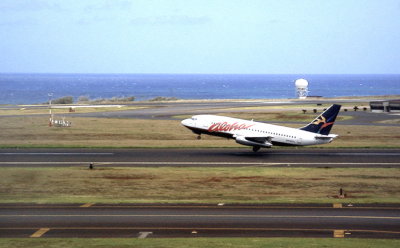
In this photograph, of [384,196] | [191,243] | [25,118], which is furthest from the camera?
[25,118]

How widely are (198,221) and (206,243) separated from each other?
198 inches

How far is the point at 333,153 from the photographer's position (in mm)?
66312

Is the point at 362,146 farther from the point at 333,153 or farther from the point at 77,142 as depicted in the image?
the point at 77,142

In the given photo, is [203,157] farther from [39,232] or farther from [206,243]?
[206,243]

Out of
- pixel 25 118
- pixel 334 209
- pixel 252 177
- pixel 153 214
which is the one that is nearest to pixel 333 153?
pixel 252 177

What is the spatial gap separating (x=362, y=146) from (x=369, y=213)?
3858cm

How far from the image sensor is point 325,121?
63.9m

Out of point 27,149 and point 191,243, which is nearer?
point 191,243

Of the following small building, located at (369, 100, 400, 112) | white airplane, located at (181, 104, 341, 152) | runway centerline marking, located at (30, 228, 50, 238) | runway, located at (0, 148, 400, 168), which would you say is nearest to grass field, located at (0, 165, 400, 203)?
runway, located at (0, 148, 400, 168)

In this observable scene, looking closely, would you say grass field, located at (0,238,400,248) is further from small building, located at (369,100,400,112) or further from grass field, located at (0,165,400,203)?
small building, located at (369,100,400,112)

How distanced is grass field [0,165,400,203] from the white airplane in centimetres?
1024

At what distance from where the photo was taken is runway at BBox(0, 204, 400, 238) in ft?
99.7

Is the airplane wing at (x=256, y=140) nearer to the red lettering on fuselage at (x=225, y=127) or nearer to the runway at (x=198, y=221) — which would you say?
the red lettering on fuselage at (x=225, y=127)

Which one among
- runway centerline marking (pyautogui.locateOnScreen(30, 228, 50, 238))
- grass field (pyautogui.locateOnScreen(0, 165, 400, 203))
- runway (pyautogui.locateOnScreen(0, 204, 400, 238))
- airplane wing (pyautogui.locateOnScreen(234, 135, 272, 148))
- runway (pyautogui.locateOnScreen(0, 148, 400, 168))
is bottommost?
runway (pyautogui.locateOnScreen(0, 148, 400, 168))
